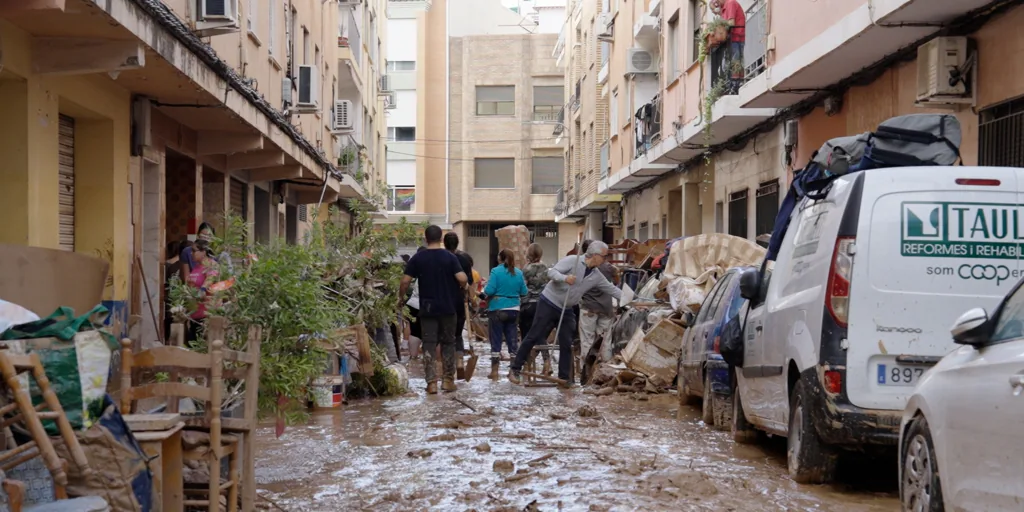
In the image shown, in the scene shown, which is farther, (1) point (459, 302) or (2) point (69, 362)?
(1) point (459, 302)

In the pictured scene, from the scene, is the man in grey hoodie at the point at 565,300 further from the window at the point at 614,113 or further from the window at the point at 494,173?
the window at the point at 494,173

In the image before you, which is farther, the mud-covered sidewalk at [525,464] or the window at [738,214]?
the window at [738,214]

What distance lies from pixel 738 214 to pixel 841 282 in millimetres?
14745

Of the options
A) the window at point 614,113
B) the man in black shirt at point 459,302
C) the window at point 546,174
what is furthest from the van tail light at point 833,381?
the window at point 546,174

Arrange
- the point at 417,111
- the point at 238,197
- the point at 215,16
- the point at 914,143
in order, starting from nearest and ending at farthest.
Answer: the point at 914,143 → the point at 215,16 → the point at 238,197 → the point at 417,111

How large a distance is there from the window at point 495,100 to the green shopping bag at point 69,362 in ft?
165

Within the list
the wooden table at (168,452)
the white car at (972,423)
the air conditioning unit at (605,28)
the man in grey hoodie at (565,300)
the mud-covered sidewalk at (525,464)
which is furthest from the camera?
the air conditioning unit at (605,28)

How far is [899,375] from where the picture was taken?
23.4ft

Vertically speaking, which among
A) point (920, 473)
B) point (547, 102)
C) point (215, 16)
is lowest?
point (920, 473)

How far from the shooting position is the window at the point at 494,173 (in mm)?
54875

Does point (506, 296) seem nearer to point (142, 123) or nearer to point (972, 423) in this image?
point (142, 123)

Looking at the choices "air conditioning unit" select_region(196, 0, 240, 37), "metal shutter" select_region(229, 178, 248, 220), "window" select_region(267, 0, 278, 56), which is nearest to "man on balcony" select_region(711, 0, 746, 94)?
"window" select_region(267, 0, 278, 56)

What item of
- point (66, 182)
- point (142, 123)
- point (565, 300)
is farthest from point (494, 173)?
point (66, 182)

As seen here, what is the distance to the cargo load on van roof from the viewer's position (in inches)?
328
